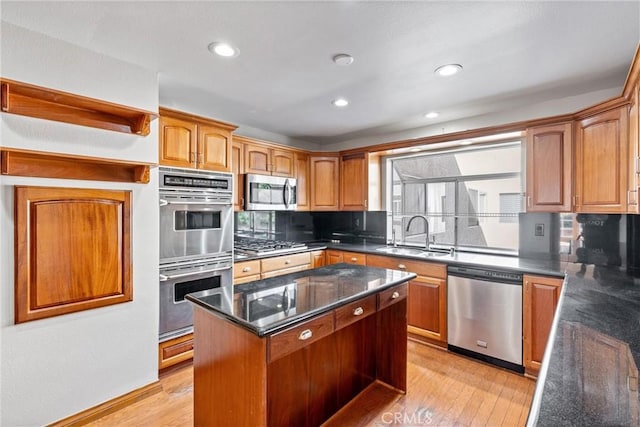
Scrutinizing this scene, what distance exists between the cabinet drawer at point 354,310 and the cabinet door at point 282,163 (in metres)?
2.34

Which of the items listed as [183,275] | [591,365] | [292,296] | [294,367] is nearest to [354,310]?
[292,296]

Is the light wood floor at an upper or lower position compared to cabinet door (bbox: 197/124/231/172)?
lower

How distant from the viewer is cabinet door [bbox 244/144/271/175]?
11.6 feet

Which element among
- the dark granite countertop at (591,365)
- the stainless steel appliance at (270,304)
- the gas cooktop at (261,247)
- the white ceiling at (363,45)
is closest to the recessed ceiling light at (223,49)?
the white ceiling at (363,45)

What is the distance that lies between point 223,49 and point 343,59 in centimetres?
80

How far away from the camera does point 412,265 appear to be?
3211 millimetres

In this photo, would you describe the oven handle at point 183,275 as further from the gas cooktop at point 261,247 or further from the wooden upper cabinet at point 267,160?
the wooden upper cabinet at point 267,160

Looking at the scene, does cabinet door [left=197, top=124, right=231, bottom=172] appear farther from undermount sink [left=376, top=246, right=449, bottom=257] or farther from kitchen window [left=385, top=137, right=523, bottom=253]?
kitchen window [left=385, top=137, right=523, bottom=253]

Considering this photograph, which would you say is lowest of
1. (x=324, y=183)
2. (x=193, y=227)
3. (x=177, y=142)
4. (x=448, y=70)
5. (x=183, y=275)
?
(x=183, y=275)

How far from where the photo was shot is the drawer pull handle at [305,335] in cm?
146

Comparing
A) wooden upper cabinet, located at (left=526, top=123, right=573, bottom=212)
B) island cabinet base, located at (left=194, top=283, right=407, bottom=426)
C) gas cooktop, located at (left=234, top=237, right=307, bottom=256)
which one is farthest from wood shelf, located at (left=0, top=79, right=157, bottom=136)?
wooden upper cabinet, located at (left=526, top=123, right=573, bottom=212)

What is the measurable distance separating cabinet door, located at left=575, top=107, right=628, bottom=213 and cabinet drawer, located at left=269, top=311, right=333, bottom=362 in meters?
2.28

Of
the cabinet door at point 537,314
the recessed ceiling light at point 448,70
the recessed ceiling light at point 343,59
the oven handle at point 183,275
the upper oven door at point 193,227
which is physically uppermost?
the recessed ceiling light at point 343,59

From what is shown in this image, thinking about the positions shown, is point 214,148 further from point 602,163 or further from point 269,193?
point 602,163
